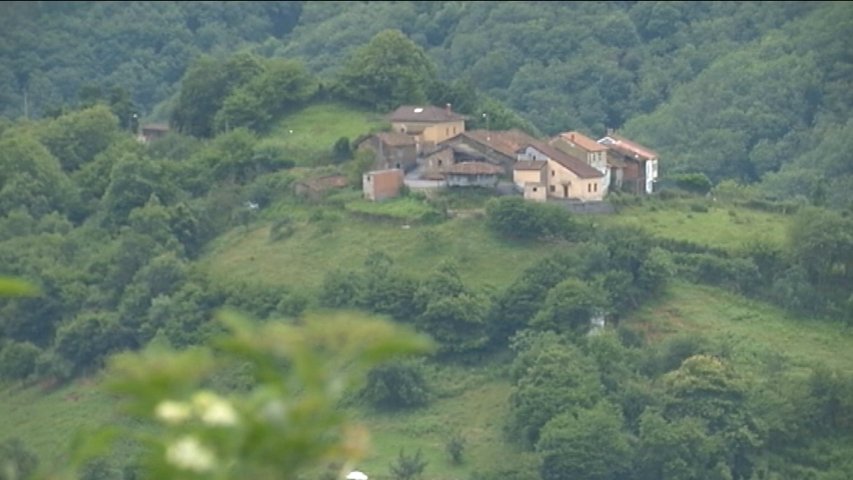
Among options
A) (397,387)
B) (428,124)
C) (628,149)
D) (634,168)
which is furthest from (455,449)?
(628,149)

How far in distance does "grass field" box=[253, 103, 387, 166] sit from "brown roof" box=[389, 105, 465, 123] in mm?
799

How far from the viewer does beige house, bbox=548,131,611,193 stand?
1834 inches

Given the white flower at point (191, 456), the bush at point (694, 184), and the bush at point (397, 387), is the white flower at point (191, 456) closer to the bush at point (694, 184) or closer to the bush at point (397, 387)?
the bush at point (397, 387)

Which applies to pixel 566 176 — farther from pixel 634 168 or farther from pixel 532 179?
pixel 634 168

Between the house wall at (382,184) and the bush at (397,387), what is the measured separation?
6.31 metres

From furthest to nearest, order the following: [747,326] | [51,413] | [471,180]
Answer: [471,180] → [51,413] → [747,326]

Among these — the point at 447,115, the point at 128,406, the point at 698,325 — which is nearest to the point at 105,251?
the point at 447,115

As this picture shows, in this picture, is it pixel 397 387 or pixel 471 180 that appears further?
pixel 471 180

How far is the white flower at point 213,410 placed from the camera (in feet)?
21.1

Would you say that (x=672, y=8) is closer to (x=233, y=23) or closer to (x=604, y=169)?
(x=233, y=23)

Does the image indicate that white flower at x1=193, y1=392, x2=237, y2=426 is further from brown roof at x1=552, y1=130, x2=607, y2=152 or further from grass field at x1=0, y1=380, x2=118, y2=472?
brown roof at x1=552, y1=130, x2=607, y2=152

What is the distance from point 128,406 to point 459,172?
38783 millimetres

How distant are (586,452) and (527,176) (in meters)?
9.63

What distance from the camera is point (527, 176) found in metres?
45.4
